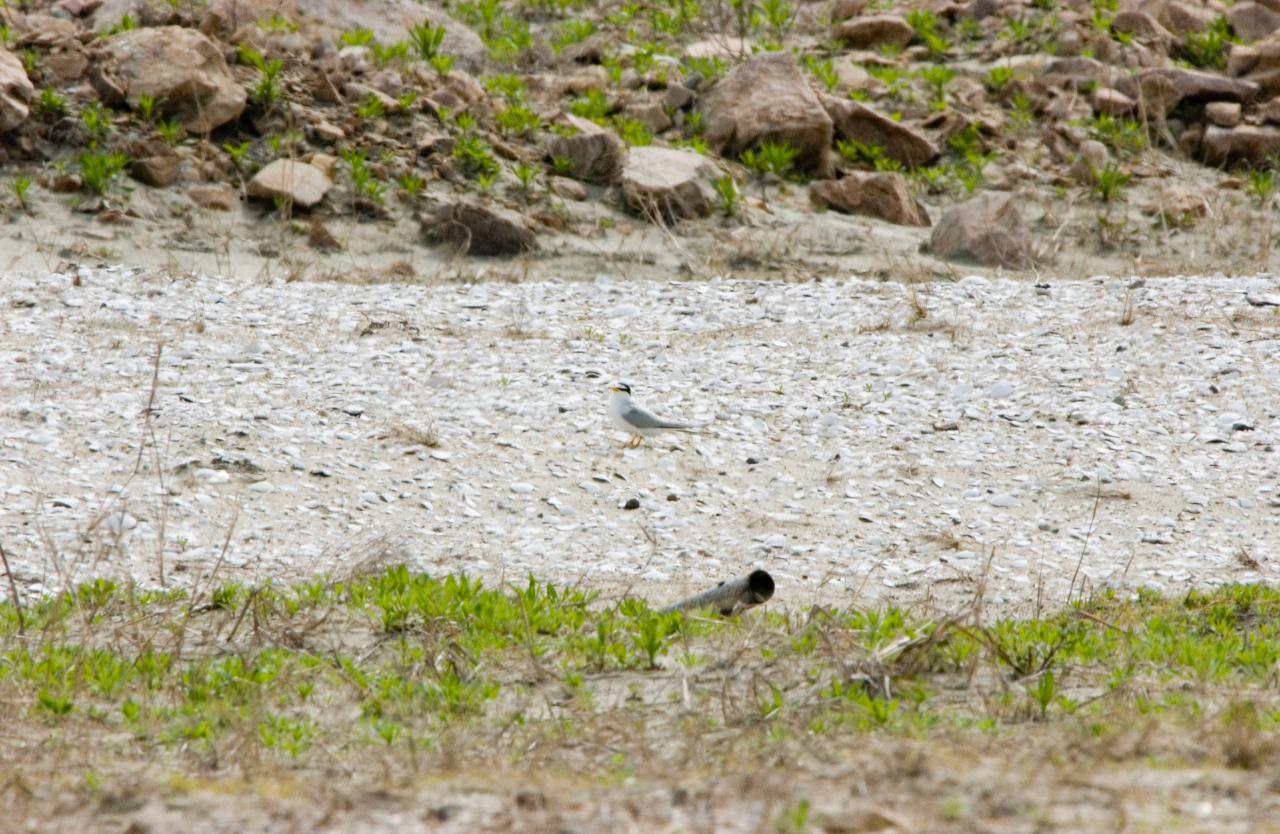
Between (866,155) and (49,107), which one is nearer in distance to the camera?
(49,107)

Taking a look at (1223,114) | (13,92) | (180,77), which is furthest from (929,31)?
(13,92)

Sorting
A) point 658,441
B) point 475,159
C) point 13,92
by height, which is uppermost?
point 13,92

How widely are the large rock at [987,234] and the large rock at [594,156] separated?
11.4 ft

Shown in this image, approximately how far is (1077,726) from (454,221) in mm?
9839

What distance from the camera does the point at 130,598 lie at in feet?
21.2

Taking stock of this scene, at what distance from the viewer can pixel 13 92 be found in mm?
13641

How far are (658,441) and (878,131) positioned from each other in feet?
27.9

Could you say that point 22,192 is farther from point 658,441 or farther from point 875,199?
point 875,199

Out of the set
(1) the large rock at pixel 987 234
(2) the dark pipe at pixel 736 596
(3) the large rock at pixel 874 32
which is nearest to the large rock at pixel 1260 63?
(3) the large rock at pixel 874 32

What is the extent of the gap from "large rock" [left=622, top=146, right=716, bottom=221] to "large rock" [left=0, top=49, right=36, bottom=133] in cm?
599

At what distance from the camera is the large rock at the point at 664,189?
572 inches

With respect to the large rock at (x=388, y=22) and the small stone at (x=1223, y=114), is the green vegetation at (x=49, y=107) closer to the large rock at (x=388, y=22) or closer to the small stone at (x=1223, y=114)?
the large rock at (x=388, y=22)

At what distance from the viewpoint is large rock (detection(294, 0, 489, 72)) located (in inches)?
660

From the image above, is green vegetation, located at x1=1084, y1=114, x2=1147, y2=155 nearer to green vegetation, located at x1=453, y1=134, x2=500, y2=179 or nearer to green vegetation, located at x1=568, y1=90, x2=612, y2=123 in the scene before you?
green vegetation, located at x1=568, y1=90, x2=612, y2=123
